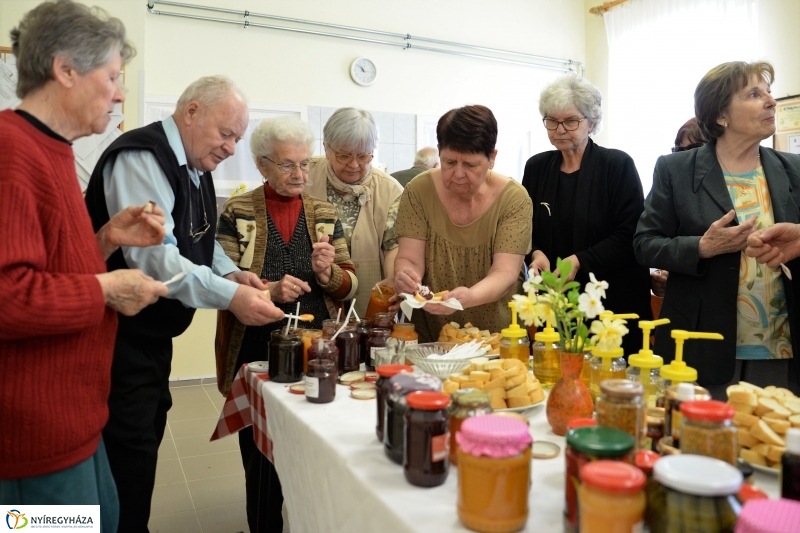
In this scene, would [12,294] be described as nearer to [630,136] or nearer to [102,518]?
[102,518]

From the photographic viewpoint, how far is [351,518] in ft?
→ 3.78

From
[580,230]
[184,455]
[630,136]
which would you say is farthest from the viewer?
[630,136]

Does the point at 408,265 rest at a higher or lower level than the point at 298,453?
higher

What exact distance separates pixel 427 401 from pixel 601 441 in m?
0.30

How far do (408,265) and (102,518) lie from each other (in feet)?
3.99

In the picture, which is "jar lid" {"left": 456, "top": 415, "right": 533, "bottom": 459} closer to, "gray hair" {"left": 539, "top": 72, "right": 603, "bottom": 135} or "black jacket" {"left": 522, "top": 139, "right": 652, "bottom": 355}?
"black jacket" {"left": 522, "top": 139, "right": 652, "bottom": 355}

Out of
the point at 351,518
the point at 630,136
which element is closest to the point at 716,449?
the point at 351,518

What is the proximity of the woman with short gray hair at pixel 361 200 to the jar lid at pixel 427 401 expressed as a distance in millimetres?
1422

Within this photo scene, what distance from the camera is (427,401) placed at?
1055 mm

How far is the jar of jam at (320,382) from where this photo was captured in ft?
5.08

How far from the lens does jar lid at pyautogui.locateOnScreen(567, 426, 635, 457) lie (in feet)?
2.75

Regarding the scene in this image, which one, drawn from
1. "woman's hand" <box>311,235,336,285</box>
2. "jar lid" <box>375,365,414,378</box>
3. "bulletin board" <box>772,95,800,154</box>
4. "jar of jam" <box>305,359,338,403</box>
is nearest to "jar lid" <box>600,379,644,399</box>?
"jar lid" <box>375,365,414,378</box>

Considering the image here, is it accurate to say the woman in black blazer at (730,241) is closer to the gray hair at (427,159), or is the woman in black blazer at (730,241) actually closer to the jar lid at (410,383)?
the jar lid at (410,383)

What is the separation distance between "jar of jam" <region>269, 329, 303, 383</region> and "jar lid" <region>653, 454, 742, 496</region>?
3.80ft
